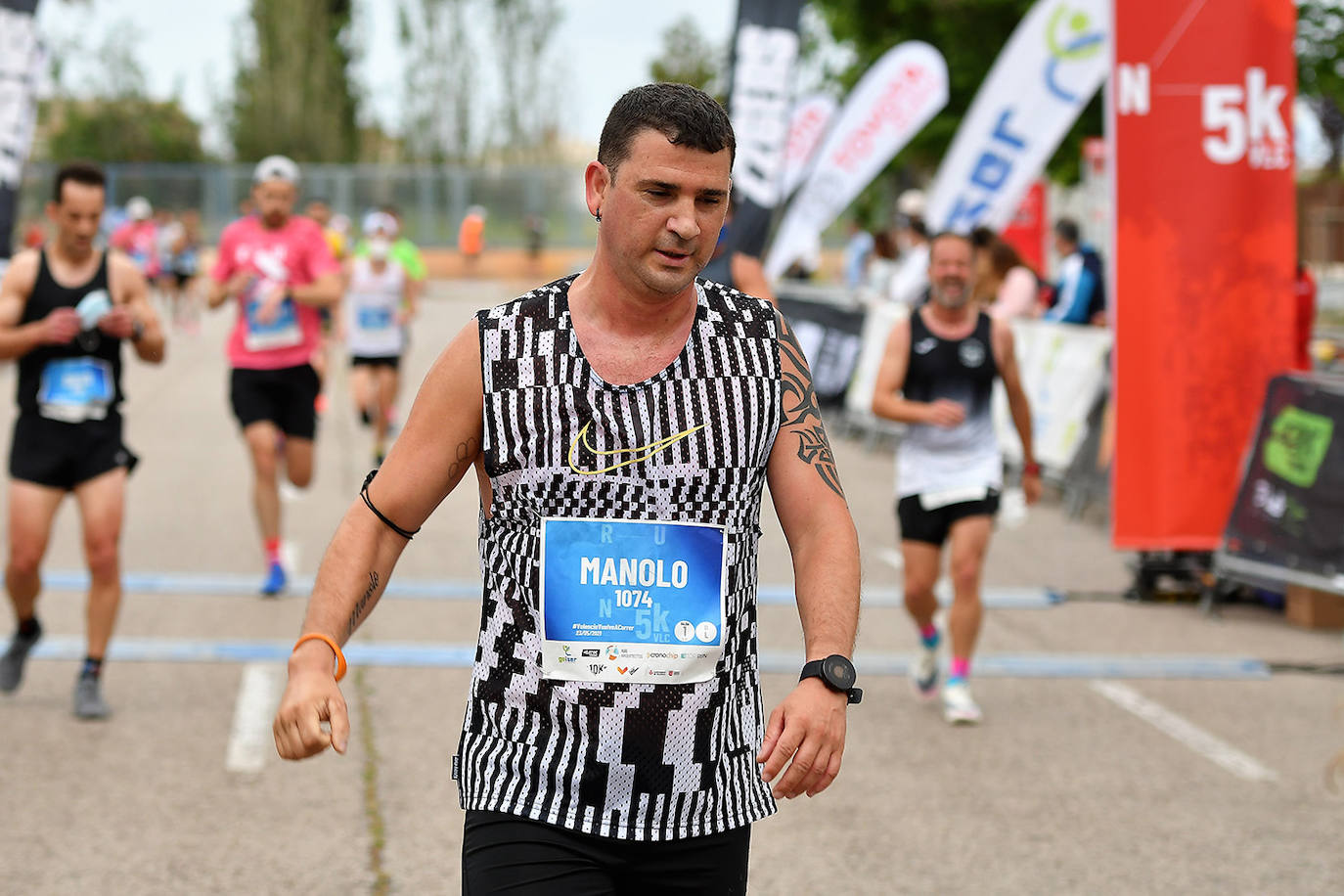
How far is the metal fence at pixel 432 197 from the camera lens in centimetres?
4688

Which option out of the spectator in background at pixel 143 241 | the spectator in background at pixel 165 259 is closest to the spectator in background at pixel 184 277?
the spectator in background at pixel 165 259

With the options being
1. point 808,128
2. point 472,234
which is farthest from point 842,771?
point 808,128

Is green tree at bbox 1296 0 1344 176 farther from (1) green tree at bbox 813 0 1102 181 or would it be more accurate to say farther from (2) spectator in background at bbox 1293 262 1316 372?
(2) spectator in background at bbox 1293 262 1316 372

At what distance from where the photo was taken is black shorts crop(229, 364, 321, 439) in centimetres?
891

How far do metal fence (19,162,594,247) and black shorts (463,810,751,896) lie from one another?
4490 centimetres

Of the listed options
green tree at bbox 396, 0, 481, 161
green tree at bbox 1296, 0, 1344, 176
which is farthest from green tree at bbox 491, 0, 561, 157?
green tree at bbox 1296, 0, 1344, 176

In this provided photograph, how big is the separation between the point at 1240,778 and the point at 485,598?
4162 millimetres

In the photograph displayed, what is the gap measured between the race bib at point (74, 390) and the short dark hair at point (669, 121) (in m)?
4.47

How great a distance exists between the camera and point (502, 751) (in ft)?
8.91

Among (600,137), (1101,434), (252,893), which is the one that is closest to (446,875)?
(252,893)

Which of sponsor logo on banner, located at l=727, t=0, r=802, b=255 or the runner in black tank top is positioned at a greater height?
sponsor logo on banner, located at l=727, t=0, r=802, b=255

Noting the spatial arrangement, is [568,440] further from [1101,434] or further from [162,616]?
[1101,434]

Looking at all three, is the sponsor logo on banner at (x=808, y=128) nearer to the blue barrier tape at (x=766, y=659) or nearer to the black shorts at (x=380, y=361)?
the black shorts at (x=380, y=361)

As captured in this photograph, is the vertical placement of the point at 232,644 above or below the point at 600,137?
below
